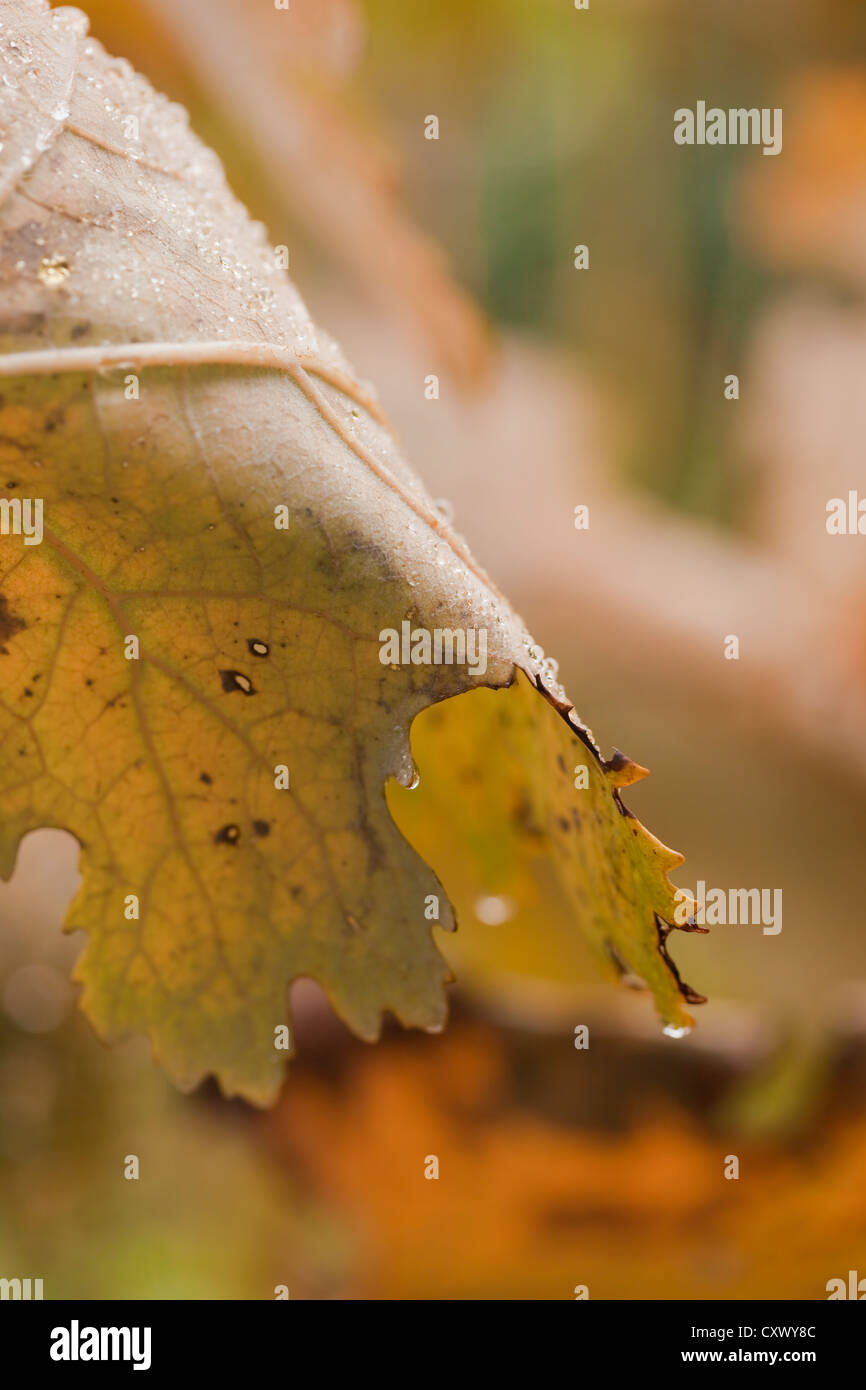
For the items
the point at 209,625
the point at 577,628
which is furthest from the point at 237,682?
the point at 577,628

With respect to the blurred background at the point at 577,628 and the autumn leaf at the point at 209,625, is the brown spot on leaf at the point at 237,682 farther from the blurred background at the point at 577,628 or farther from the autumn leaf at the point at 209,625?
the blurred background at the point at 577,628

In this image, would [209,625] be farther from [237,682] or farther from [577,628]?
[577,628]

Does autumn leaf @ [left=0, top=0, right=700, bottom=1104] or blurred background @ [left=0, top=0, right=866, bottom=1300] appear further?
blurred background @ [left=0, top=0, right=866, bottom=1300]

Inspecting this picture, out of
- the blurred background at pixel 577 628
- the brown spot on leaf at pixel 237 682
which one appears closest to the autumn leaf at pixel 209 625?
the brown spot on leaf at pixel 237 682

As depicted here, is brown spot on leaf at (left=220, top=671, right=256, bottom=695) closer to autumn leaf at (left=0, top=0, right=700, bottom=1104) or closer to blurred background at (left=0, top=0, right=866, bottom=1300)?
autumn leaf at (left=0, top=0, right=700, bottom=1104)

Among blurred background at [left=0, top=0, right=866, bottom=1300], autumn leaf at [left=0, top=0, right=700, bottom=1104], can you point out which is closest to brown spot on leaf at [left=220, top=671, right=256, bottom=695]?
autumn leaf at [left=0, top=0, right=700, bottom=1104]
